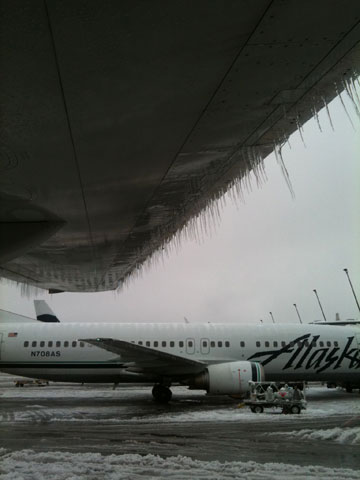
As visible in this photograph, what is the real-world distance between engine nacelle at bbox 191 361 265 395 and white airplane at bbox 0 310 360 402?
4.29 ft

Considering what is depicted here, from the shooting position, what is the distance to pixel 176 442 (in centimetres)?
827

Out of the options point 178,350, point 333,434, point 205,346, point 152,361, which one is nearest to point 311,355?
point 205,346

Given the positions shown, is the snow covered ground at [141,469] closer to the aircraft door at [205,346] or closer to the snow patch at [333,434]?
the snow patch at [333,434]

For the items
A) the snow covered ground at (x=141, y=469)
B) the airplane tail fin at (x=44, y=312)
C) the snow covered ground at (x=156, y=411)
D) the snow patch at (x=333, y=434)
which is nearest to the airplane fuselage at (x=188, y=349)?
the snow covered ground at (x=156, y=411)

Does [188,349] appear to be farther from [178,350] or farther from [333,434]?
[333,434]

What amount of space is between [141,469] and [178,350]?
10303 mm

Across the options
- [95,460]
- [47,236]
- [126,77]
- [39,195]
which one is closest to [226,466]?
[95,460]

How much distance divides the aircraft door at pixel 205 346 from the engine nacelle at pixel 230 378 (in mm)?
2018

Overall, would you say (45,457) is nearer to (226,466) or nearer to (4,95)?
(226,466)

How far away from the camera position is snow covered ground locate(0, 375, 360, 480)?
19.9ft

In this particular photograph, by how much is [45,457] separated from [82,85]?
21.7 feet

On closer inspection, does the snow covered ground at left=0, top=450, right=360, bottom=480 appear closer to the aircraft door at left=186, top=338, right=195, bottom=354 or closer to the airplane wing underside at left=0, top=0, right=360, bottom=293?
the airplane wing underside at left=0, top=0, right=360, bottom=293

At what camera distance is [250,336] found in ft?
54.6

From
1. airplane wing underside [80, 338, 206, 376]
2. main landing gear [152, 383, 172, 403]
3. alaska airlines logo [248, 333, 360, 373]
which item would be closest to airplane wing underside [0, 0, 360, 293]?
airplane wing underside [80, 338, 206, 376]
